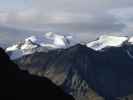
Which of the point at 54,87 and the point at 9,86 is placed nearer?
the point at 9,86

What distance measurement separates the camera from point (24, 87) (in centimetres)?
12531

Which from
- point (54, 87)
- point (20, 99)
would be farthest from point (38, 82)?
point (20, 99)

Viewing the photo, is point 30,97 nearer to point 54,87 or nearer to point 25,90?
point 25,90

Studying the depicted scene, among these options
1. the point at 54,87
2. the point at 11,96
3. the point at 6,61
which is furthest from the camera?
the point at 6,61

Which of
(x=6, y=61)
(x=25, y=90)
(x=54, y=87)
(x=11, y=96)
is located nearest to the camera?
(x=11, y=96)

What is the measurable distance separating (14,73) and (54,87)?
11.1m

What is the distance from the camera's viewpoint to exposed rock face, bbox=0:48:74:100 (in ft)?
395

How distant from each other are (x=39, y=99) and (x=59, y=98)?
7.27 metres

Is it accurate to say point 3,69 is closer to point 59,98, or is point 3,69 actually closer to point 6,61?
point 6,61

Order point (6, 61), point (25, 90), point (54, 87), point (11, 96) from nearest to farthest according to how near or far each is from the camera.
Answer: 1. point (11, 96)
2. point (25, 90)
3. point (54, 87)
4. point (6, 61)

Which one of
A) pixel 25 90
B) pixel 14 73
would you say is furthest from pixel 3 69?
pixel 25 90

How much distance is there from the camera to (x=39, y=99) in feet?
405

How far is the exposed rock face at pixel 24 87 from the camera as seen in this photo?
120m

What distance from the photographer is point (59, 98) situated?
5084 inches
